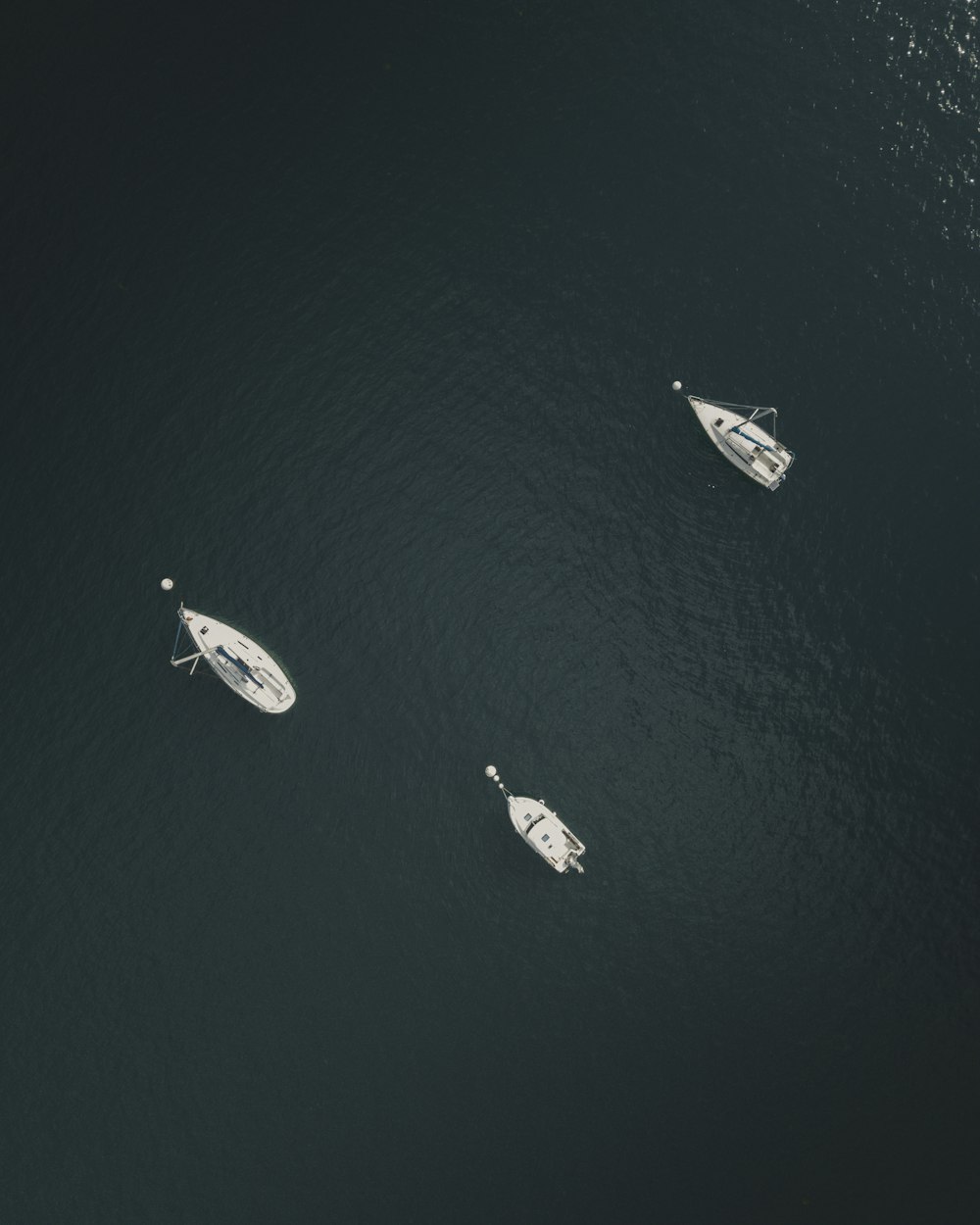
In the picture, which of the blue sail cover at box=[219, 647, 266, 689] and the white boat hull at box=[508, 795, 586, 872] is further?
the blue sail cover at box=[219, 647, 266, 689]

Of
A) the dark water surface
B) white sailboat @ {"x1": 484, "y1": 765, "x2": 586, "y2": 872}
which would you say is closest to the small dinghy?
the dark water surface

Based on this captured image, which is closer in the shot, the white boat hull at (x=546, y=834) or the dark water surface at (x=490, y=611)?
the white boat hull at (x=546, y=834)

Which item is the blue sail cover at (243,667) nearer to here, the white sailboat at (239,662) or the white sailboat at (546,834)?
the white sailboat at (239,662)

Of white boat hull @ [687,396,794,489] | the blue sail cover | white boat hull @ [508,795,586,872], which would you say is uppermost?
white boat hull @ [687,396,794,489]

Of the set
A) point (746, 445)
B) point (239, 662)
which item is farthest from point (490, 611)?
point (746, 445)

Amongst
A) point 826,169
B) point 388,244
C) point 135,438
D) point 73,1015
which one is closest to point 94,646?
point 135,438

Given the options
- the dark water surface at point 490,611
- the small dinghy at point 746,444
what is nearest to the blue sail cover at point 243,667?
the dark water surface at point 490,611

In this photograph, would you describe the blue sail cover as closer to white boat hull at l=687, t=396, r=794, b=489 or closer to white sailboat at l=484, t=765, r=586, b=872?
white sailboat at l=484, t=765, r=586, b=872

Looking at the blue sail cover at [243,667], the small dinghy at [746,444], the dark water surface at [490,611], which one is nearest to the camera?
the dark water surface at [490,611]
